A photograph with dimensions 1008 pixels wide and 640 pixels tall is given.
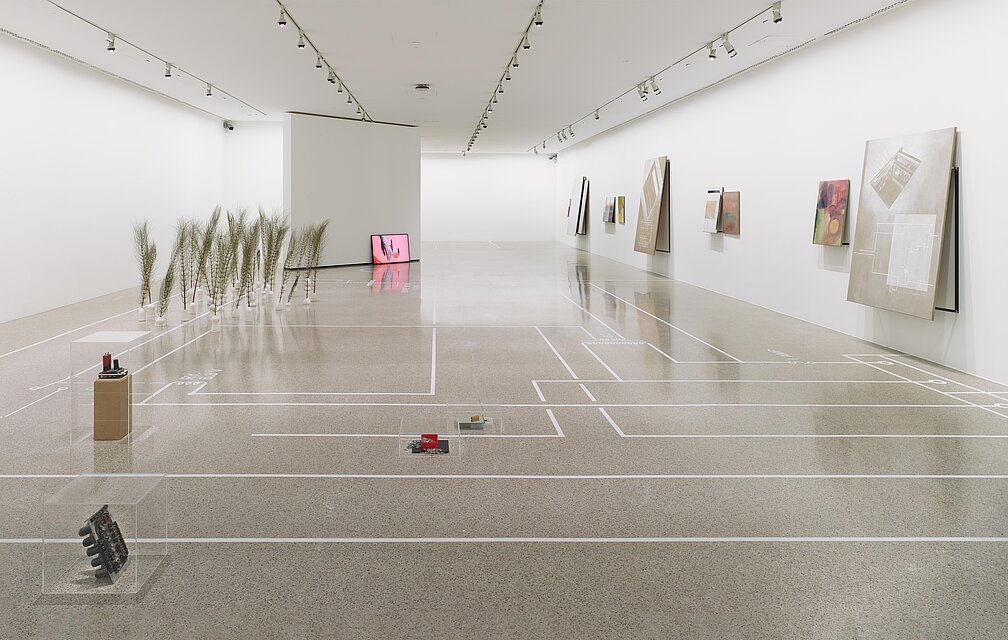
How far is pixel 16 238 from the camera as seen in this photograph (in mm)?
9742

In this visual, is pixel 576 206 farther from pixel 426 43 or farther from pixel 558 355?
pixel 558 355

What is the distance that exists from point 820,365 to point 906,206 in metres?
1.76

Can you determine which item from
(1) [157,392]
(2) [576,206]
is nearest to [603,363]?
(1) [157,392]

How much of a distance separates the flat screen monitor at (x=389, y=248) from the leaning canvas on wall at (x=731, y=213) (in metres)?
8.33

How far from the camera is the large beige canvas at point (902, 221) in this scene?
711cm

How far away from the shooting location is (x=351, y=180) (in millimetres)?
17766

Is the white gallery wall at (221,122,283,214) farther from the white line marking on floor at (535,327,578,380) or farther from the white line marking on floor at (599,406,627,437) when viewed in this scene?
the white line marking on floor at (599,406,627,437)

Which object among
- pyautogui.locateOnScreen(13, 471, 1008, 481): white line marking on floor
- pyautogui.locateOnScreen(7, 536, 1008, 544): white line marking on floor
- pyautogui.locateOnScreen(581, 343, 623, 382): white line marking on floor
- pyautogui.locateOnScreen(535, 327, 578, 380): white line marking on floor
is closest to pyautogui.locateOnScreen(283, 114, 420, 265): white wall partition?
pyautogui.locateOnScreen(535, 327, 578, 380): white line marking on floor

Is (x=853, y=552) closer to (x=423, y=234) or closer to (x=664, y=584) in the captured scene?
(x=664, y=584)

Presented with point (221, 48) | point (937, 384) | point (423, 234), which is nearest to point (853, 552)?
point (937, 384)

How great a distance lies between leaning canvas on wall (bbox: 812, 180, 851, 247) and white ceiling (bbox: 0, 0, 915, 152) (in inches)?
Result: 66.0

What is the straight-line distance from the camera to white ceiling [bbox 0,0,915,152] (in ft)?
26.3

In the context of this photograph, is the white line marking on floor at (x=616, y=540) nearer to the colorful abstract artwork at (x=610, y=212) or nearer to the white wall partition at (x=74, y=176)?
the white wall partition at (x=74, y=176)

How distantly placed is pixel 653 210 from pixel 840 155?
22.5 feet
